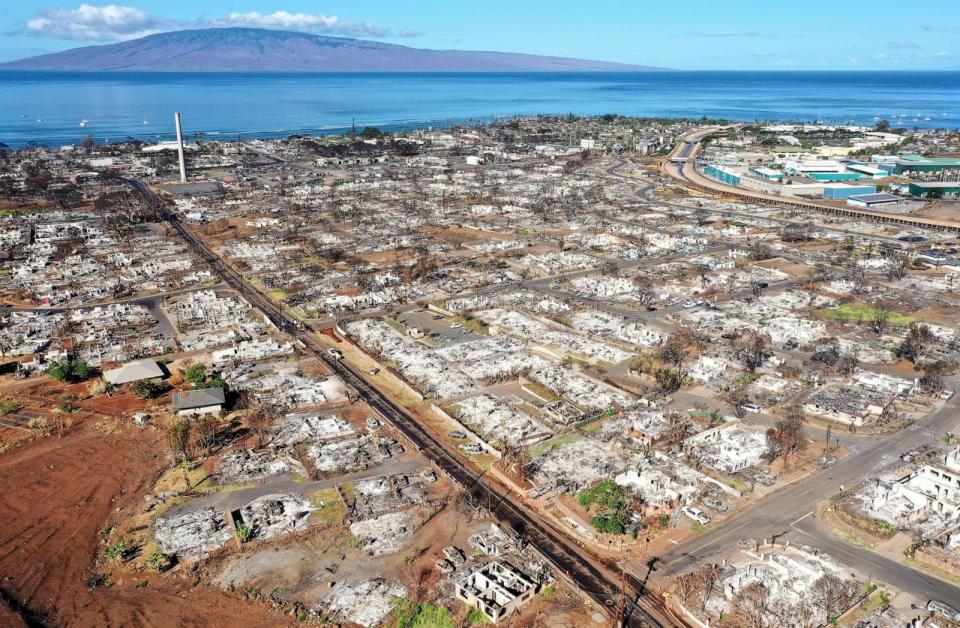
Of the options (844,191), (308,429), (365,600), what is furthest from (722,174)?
(365,600)

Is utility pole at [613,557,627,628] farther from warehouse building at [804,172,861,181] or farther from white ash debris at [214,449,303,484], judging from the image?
warehouse building at [804,172,861,181]

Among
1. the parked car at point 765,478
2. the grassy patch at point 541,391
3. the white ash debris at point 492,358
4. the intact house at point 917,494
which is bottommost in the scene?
the white ash debris at point 492,358

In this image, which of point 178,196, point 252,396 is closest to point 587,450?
point 252,396

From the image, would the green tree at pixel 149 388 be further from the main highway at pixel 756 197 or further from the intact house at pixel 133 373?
the main highway at pixel 756 197

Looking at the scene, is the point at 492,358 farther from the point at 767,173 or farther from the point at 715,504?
the point at 767,173

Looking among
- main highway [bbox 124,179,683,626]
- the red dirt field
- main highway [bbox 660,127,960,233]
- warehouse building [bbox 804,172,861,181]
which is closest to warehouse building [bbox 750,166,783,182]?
main highway [bbox 660,127,960,233]

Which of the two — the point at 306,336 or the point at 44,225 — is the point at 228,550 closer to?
the point at 306,336

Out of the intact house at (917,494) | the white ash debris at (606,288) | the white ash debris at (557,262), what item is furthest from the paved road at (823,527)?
the white ash debris at (557,262)
